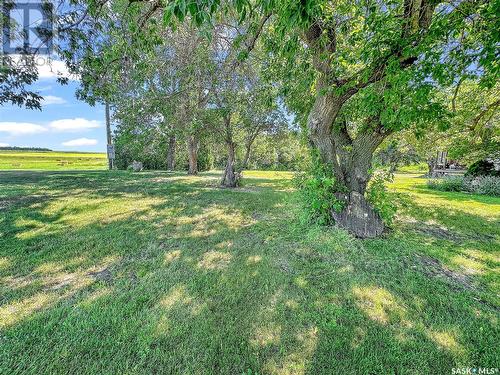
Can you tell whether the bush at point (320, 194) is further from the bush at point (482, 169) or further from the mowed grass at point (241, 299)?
the bush at point (482, 169)

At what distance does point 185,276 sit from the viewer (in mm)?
2750

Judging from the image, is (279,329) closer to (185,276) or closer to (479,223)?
(185,276)

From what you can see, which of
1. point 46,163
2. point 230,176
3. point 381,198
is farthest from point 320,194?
point 46,163

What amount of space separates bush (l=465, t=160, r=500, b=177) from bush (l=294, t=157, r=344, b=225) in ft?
44.7

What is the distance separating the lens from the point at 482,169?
12.4m

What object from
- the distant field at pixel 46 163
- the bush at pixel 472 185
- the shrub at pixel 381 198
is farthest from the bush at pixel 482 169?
the distant field at pixel 46 163

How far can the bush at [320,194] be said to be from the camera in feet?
13.4

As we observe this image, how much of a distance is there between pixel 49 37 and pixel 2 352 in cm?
563

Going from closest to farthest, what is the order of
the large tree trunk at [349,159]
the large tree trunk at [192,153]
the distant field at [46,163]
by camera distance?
the large tree trunk at [349,159] < the large tree trunk at [192,153] < the distant field at [46,163]

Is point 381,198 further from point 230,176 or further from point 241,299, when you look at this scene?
point 230,176

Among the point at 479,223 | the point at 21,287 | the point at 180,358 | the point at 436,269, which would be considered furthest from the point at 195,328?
the point at 479,223

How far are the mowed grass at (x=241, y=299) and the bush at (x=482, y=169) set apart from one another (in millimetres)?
10918

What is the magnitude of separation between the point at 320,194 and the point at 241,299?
251 centimetres

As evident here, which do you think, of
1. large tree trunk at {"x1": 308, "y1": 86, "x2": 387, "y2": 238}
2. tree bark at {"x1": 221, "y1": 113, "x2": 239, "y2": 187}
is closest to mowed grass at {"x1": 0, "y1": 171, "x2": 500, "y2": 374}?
large tree trunk at {"x1": 308, "y1": 86, "x2": 387, "y2": 238}
